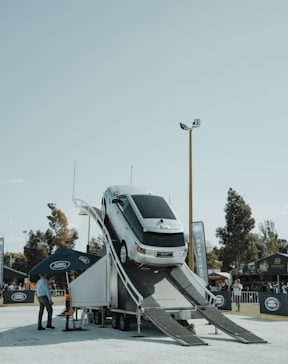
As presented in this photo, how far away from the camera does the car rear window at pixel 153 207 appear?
663 inches

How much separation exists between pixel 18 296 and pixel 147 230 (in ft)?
68.5

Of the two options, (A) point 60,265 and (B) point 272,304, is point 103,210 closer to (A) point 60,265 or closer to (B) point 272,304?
(A) point 60,265

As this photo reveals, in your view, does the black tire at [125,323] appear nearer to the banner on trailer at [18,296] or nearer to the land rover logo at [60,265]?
the land rover logo at [60,265]

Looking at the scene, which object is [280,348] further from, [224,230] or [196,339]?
[224,230]

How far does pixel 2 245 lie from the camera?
34.2m

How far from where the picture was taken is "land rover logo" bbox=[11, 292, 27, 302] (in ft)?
112

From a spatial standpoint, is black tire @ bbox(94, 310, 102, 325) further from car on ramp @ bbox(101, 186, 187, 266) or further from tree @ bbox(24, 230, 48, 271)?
tree @ bbox(24, 230, 48, 271)

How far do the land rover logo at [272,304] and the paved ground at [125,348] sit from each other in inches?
234

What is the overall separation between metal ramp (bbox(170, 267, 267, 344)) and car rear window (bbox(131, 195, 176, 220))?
6.61 ft

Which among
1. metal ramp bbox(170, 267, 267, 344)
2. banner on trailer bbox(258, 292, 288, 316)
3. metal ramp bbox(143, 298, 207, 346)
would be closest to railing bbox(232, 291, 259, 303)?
banner on trailer bbox(258, 292, 288, 316)

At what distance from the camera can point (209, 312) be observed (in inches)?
614

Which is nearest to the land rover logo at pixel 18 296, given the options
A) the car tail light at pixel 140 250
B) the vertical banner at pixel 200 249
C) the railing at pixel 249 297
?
the railing at pixel 249 297

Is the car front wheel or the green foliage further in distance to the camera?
the green foliage

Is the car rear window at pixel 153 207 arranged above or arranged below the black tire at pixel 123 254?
above
